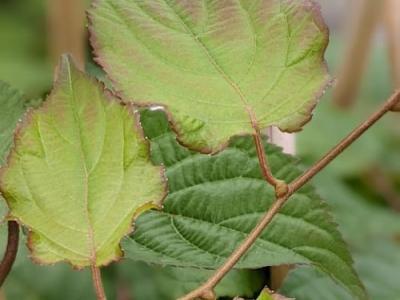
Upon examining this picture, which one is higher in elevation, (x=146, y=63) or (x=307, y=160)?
(x=146, y=63)

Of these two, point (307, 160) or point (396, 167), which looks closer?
point (307, 160)

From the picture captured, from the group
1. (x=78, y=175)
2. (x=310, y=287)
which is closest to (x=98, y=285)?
(x=78, y=175)

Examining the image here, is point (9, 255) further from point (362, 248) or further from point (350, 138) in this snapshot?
point (362, 248)

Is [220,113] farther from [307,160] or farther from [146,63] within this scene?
[307,160]

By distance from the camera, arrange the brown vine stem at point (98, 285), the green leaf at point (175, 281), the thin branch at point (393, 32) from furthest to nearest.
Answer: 1. the thin branch at point (393, 32)
2. the green leaf at point (175, 281)
3. the brown vine stem at point (98, 285)

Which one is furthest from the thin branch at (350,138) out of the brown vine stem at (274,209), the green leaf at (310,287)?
the green leaf at (310,287)

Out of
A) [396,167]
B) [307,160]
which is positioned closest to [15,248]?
[307,160]

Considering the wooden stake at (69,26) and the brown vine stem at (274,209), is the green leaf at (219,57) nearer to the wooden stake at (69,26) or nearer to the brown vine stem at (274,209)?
the brown vine stem at (274,209)
